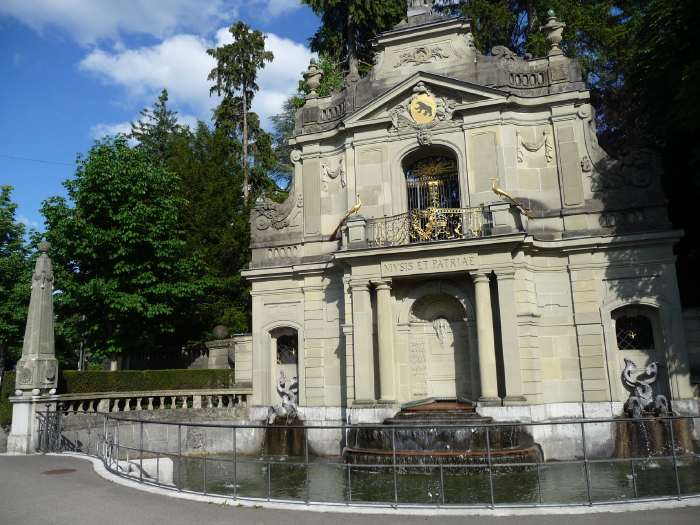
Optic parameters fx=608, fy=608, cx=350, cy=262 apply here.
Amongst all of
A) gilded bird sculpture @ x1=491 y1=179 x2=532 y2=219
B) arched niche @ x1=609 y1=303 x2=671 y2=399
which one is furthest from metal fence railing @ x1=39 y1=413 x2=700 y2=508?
gilded bird sculpture @ x1=491 y1=179 x2=532 y2=219

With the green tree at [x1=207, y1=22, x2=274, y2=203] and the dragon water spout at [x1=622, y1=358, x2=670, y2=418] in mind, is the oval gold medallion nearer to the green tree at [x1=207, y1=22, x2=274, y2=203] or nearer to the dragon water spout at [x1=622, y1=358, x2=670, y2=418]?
the dragon water spout at [x1=622, y1=358, x2=670, y2=418]

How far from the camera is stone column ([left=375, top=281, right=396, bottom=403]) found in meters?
17.4

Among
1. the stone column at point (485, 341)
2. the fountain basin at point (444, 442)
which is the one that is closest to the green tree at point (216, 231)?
the fountain basin at point (444, 442)

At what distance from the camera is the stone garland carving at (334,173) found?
68.3ft

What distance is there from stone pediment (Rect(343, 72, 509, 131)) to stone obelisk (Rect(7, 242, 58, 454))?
1060cm

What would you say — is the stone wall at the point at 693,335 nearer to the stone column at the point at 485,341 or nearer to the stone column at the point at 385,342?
the stone column at the point at 485,341

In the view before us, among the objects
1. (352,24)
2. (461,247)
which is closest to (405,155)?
(461,247)

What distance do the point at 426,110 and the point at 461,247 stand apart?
5.36m

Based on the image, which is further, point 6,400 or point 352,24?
point 352,24

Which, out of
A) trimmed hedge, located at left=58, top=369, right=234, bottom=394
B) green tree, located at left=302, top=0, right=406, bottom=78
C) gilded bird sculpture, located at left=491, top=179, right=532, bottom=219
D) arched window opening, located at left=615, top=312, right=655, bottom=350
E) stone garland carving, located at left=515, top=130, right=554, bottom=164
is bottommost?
trimmed hedge, located at left=58, top=369, right=234, bottom=394

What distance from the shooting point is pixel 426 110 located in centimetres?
1977

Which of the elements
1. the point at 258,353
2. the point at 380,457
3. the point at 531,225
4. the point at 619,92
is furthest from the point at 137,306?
the point at 619,92

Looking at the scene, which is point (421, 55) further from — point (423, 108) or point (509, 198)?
point (509, 198)

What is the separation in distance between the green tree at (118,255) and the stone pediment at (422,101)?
28.7ft
